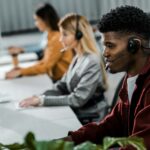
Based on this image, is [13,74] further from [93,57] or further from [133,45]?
[133,45]

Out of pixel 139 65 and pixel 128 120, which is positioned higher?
pixel 139 65

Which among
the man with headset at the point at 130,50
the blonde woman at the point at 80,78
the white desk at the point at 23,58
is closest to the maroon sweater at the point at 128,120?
the man with headset at the point at 130,50

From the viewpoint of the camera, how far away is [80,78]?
2.57 meters

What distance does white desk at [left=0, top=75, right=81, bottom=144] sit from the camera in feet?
6.31

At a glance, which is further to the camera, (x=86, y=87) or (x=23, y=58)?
(x=23, y=58)

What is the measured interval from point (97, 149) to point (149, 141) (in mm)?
417

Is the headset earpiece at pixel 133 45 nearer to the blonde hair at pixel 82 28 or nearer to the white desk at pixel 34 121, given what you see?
the white desk at pixel 34 121

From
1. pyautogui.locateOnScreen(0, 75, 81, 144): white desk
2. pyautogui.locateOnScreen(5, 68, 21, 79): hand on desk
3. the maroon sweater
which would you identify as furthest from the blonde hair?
the maroon sweater

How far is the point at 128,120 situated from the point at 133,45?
32 cm

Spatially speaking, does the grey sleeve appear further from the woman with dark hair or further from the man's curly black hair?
the man's curly black hair

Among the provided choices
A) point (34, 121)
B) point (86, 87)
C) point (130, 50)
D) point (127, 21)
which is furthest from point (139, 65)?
point (86, 87)

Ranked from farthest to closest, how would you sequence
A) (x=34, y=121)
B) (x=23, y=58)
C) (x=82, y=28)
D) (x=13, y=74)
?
(x=23, y=58)
(x=13, y=74)
(x=82, y=28)
(x=34, y=121)

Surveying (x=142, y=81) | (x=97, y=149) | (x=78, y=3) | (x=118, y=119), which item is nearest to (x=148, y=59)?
(x=142, y=81)

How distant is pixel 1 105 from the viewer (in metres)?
2.47
